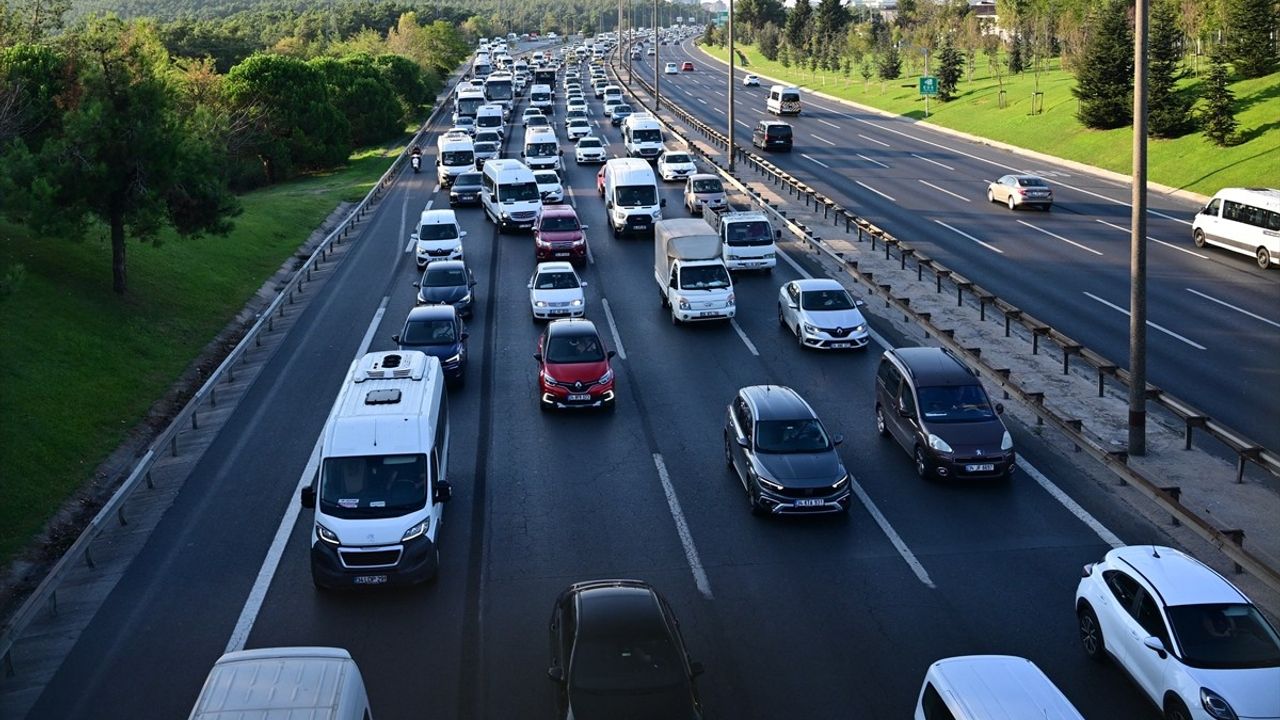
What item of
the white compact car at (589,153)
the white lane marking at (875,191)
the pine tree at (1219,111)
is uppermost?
the pine tree at (1219,111)

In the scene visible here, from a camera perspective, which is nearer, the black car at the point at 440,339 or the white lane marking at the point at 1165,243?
the black car at the point at 440,339

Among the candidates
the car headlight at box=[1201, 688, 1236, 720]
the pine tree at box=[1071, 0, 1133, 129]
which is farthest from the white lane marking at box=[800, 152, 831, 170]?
the car headlight at box=[1201, 688, 1236, 720]

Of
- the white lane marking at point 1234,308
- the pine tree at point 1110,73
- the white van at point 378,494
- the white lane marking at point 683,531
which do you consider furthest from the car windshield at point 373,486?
the pine tree at point 1110,73

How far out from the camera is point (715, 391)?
87.9ft

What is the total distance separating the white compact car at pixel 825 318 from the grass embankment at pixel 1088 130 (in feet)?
84.9

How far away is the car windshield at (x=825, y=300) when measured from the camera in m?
30.0

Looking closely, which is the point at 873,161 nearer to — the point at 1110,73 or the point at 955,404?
the point at 1110,73

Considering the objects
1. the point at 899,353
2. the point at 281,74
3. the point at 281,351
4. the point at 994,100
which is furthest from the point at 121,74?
the point at 994,100

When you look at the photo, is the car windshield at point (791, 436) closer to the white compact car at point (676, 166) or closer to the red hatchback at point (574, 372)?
the red hatchback at point (574, 372)

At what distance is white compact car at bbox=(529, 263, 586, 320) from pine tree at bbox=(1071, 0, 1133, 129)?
39598 mm

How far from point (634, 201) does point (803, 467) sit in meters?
26.8

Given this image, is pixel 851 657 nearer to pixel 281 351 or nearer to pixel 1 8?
pixel 281 351

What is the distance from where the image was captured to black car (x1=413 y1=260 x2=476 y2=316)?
32.9m

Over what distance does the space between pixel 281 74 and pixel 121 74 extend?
40.0 meters
